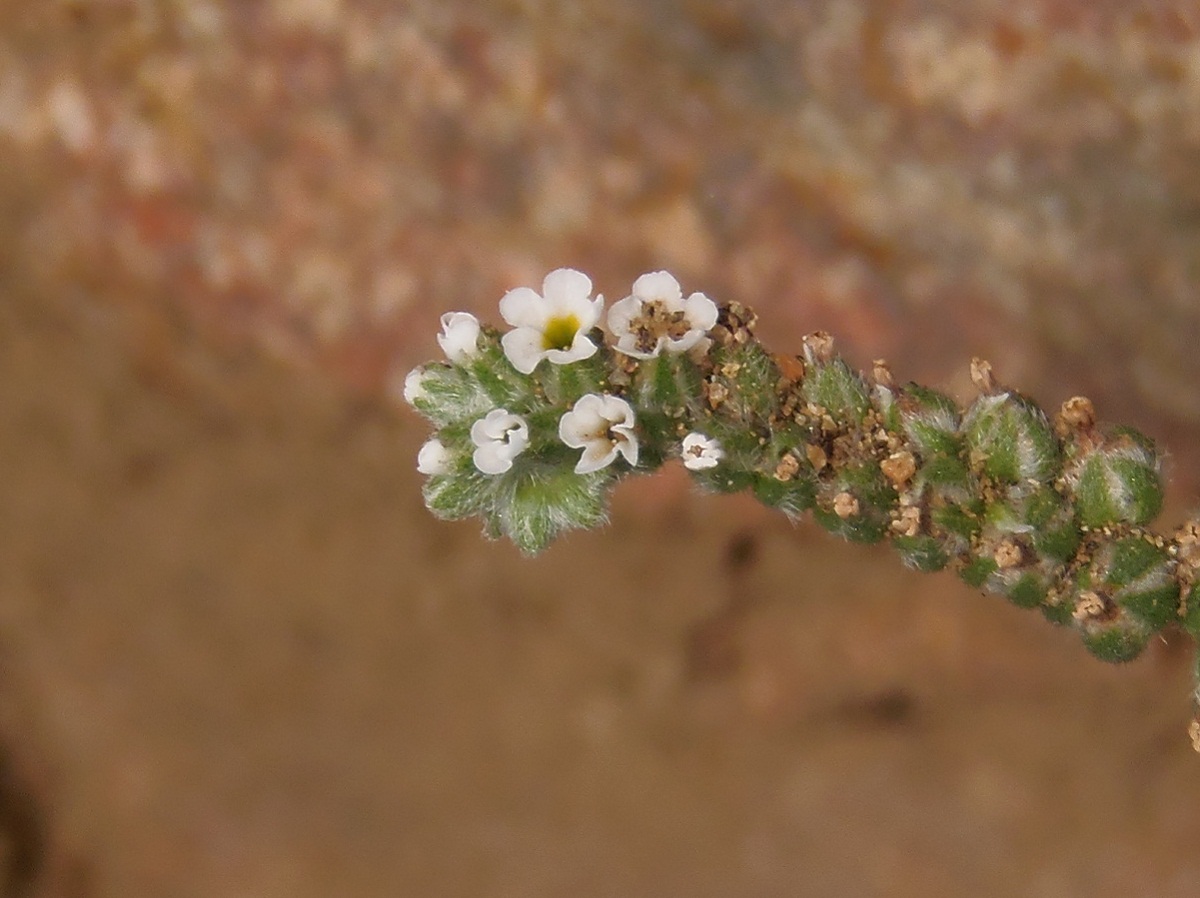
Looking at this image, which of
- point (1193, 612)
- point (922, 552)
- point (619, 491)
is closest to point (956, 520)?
point (922, 552)

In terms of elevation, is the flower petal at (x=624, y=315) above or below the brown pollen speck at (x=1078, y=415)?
below

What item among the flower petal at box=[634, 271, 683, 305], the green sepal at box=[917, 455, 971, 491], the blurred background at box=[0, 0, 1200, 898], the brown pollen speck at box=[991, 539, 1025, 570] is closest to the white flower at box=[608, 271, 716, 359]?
the flower petal at box=[634, 271, 683, 305]

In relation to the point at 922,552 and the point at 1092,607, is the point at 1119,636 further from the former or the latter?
the point at 922,552

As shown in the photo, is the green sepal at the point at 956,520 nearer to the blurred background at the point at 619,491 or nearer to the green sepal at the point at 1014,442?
the green sepal at the point at 1014,442

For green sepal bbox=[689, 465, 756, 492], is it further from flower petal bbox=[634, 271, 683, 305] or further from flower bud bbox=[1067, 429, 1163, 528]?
flower bud bbox=[1067, 429, 1163, 528]

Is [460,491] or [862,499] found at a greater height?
[862,499]

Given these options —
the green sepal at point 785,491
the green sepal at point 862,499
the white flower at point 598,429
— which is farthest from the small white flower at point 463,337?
the green sepal at point 862,499
